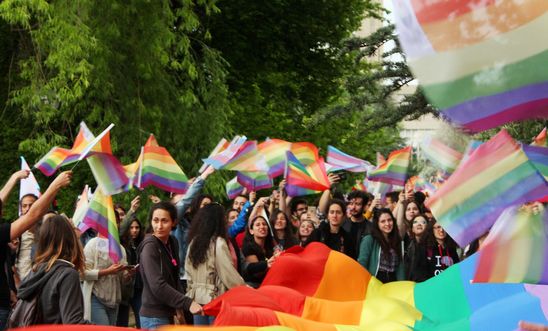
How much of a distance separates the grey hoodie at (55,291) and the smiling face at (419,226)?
19.4 feet

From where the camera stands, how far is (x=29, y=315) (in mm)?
6668

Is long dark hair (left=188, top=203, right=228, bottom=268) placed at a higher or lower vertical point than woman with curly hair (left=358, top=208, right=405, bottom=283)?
higher

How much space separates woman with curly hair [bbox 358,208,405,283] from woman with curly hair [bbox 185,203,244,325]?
2782 mm

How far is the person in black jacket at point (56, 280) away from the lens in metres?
6.62

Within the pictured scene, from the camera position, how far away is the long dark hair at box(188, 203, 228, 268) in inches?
367

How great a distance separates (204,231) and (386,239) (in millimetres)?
3114

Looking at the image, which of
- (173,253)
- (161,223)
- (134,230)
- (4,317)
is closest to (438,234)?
(134,230)

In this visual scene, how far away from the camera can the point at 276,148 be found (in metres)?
16.7

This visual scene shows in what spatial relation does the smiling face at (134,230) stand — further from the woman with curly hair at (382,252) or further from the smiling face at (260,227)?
the woman with curly hair at (382,252)

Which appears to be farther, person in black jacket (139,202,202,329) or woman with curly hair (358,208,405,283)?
woman with curly hair (358,208,405,283)

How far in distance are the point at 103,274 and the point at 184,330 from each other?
361cm

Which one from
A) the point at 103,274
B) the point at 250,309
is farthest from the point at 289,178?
the point at 250,309

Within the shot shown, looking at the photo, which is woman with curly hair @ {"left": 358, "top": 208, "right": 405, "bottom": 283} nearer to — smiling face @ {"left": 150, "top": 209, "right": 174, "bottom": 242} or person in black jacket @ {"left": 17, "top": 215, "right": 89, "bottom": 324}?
smiling face @ {"left": 150, "top": 209, "right": 174, "bottom": 242}

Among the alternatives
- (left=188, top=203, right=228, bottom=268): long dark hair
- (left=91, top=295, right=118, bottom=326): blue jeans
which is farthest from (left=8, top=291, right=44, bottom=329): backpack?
(left=91, top=295, right=118, bottom=326): blue jeans
